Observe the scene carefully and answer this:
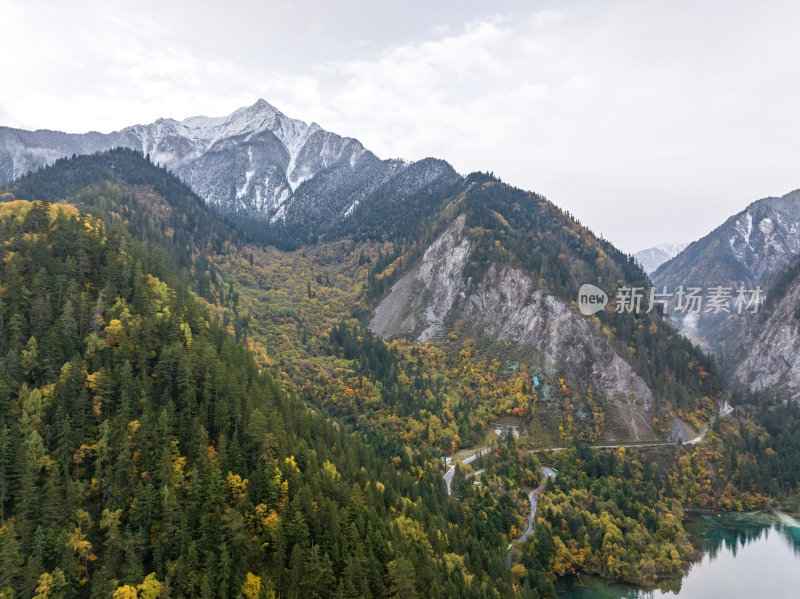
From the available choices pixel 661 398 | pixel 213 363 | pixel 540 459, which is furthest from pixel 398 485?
pixel 661 398

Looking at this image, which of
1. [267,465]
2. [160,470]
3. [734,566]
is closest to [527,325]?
[734,566]

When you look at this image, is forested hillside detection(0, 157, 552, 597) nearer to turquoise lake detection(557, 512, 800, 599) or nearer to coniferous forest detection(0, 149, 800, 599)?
coniferous forest detection(0, 149, 800, 599)

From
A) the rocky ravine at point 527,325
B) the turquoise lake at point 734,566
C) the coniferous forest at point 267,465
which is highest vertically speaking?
the rocky ravine at point 527,325

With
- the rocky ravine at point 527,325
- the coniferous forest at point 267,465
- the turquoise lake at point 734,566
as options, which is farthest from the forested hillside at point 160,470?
the rocky ravine at point 527,325

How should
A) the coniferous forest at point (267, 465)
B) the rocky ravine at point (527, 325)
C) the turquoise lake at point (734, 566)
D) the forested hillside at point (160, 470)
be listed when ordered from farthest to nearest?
1. the rocky ravine at point (527, 325)
2. the turquoise lake at point (734, 566)
3. the coniferous forest at point (267, 465)
4. the forested hillside at point (160, 470)

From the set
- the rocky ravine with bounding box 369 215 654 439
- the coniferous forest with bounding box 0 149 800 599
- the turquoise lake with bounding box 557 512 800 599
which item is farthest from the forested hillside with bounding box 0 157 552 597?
the rocky ravine with bounding box 369 215 654 439

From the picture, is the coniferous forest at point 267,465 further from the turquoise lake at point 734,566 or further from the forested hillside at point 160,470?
the turquoise lake at point 734,566

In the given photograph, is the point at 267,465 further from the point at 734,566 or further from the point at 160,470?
the point at 734,566

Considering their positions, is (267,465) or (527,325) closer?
(267,465)

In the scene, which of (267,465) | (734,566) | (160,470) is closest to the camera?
(160,470)
